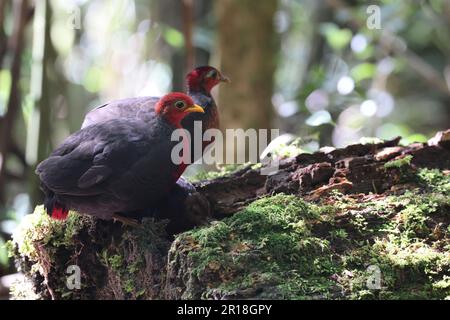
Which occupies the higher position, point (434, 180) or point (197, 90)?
point (197, 90)

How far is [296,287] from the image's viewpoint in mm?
1915

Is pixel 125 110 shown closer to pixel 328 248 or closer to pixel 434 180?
pixel 328 248

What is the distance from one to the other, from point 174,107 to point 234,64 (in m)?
1.87

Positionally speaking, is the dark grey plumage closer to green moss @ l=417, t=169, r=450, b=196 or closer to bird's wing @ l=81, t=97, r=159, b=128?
Result: bird's wing @ l=81, t=97, r=159, b=128

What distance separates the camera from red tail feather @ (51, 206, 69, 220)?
99.1 inches

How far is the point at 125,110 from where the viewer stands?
9.11 feet

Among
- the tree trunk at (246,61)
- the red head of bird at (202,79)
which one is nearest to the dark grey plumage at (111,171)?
the red head of bird at (202,79)

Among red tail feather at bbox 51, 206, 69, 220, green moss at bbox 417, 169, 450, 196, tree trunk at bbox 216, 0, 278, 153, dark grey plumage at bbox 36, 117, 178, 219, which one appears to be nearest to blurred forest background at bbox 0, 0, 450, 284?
tree trunk at bbox 216, 0, 278, 153

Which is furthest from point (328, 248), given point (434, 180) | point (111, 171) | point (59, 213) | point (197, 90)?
point (197, 90)

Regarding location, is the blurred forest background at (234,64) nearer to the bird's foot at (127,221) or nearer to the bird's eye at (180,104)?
the bird's eye at (180,104)

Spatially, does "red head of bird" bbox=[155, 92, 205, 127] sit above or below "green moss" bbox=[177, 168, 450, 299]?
above

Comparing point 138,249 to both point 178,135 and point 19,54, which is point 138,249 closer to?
point 178,135

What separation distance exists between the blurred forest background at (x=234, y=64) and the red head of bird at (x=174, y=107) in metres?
0.95

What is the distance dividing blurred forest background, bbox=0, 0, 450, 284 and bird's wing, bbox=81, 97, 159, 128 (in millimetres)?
956
